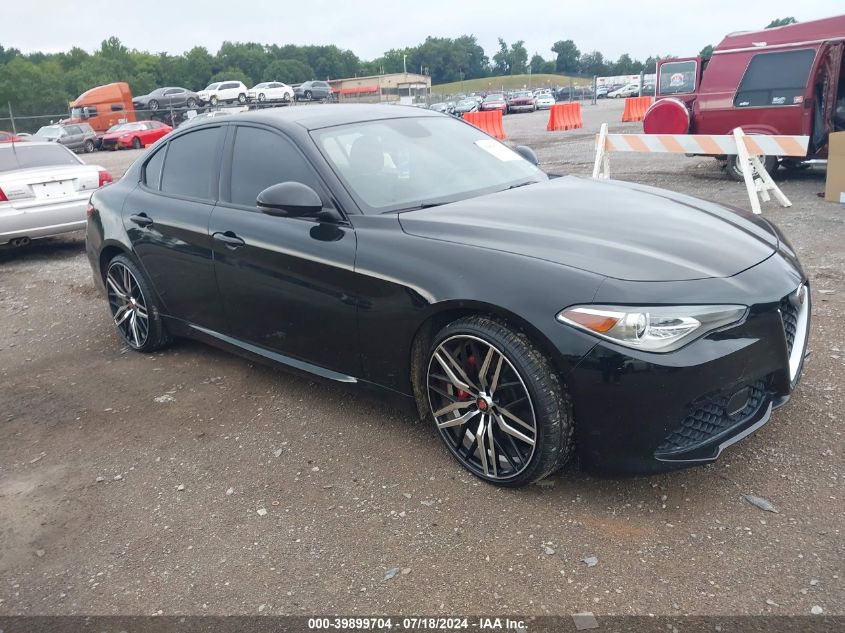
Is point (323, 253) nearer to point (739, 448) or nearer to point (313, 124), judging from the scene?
point (313, 124)

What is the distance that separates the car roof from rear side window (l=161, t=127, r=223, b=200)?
245mm

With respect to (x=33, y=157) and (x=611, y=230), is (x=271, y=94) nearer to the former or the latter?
(x=33, y=157)

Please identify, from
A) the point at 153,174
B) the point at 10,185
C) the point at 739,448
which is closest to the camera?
the point at 739,448

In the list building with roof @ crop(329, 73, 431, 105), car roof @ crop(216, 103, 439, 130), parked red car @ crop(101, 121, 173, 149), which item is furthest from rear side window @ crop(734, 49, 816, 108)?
building with roof @ crop(329, 73, 431, 105)

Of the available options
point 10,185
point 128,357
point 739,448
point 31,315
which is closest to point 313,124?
point 128,357

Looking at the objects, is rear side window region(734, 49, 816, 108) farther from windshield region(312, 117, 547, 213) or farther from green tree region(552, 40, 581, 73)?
green tree region(552, 40, 581, 73)

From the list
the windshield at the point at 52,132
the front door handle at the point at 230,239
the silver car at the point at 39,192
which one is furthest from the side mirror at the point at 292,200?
the windshield at the point at 52,132

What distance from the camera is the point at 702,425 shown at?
276 centimetres

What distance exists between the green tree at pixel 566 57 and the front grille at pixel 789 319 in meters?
173

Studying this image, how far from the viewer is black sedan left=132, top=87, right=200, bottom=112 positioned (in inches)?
1684

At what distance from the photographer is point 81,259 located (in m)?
8.85

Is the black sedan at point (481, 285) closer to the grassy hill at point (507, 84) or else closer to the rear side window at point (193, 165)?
the rear side window at point (193, 165)

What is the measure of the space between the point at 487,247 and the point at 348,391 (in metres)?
1.15

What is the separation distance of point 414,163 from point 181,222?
156 centimetres
